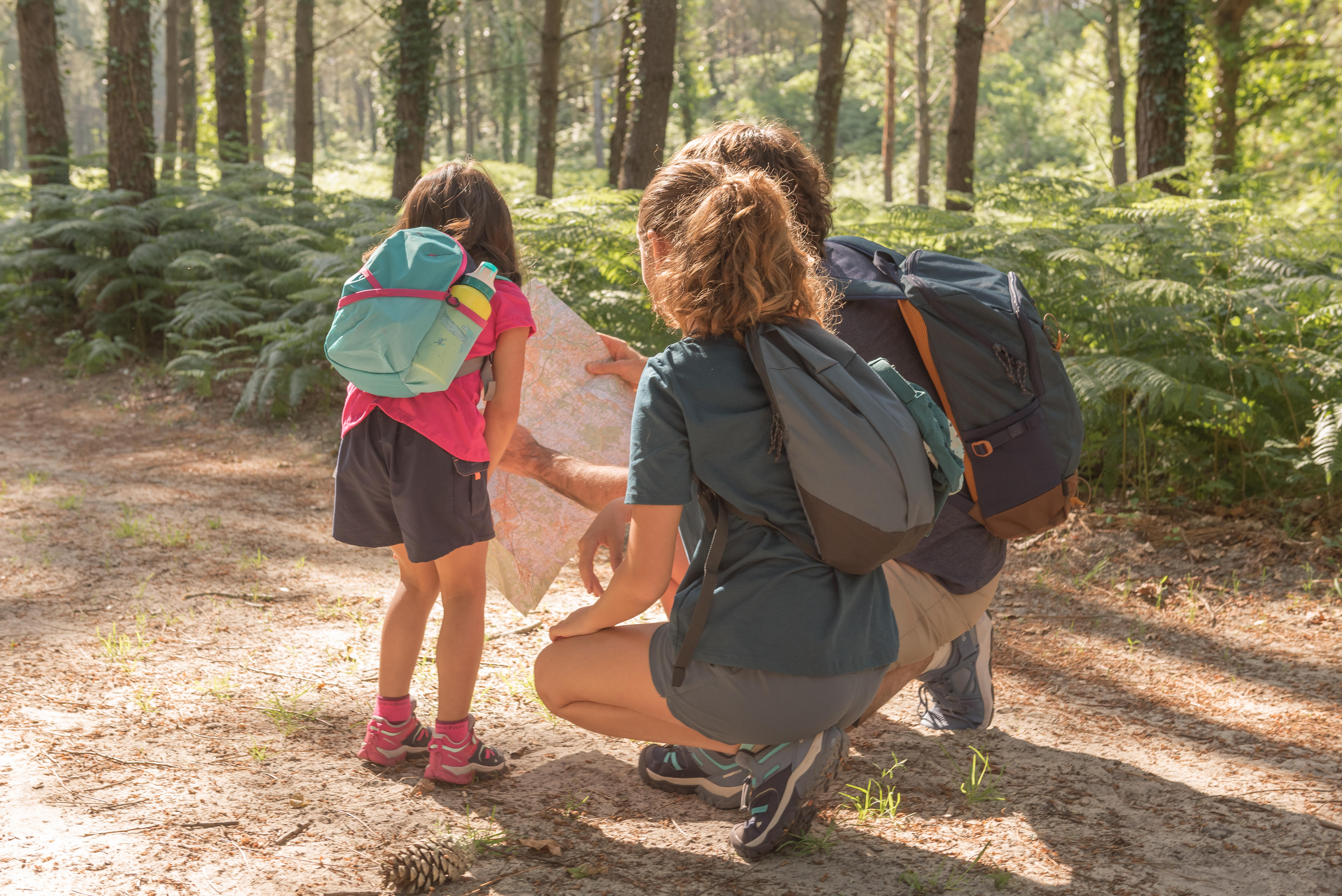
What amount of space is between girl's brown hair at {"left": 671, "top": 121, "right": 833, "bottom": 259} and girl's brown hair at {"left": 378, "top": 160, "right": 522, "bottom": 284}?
0.61 meters

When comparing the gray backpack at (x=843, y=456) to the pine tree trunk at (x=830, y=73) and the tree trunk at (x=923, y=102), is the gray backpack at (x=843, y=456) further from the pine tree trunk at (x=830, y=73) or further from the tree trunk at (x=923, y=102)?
the tree trunk at (x=923, y=102)

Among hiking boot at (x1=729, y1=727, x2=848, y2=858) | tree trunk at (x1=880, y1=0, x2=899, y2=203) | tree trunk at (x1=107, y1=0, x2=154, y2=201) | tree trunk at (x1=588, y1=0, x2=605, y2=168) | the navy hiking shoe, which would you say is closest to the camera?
hiking boot at (x1=729, y1=727, x2=848, y2=858)

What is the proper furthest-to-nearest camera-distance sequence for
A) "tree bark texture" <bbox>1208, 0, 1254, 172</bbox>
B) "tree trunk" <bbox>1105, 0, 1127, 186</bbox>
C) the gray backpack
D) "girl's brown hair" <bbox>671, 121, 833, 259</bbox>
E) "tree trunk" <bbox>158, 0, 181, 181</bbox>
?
"tree trunk" <bbox>158, 0, 181, 181</bbox> < "tree trunk" <bbox>1105, 0, 1127, 186</bbox> < "tree bark texture" <bbox>1208, 0, 1254, 172</bbox> < "girl's brown hair" <bbox>671, 121, 833, 259</bbox> < the gray backpack

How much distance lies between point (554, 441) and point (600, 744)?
102 cm

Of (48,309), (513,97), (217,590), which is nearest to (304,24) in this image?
(48,309)

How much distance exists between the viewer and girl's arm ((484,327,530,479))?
264 centimetres

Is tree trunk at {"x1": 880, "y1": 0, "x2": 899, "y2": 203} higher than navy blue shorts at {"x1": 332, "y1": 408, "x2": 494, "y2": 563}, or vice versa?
tree trunk at {"x1": 880, "y1": 0, "x2": 899, "y2": 203}

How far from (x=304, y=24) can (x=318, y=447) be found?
34.7ft

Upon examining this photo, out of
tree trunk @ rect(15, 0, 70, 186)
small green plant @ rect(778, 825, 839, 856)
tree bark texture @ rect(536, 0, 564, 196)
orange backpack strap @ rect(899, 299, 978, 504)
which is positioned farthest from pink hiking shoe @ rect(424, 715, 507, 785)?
A: tree trunk @ rect(15, 0, 70, 186)

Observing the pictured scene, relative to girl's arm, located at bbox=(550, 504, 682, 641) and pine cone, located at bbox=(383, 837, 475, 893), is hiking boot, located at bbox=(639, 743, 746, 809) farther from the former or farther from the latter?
pine cone, located at bbox=(383, 837, 475, 893)

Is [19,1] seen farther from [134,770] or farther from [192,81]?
[134,770]

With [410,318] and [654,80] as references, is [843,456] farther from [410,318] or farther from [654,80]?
[654,80]

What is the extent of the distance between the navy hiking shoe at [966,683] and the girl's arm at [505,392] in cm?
151

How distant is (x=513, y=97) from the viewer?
41.1 meters
